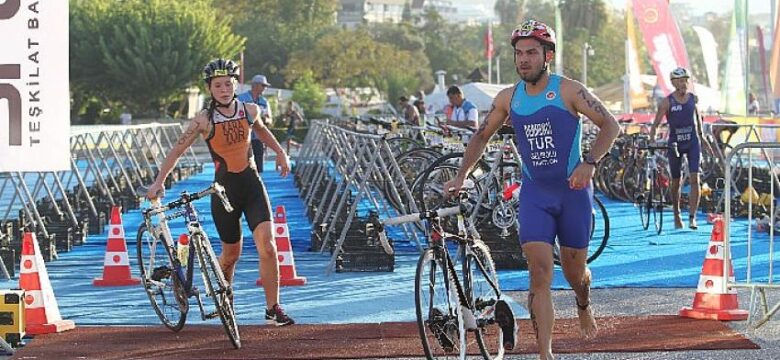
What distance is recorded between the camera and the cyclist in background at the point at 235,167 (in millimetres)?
9664

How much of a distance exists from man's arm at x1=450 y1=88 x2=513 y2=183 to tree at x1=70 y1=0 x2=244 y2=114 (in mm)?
49578

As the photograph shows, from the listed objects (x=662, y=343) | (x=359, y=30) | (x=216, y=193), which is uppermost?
(x=359, y=30)

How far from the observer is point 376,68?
85.7m

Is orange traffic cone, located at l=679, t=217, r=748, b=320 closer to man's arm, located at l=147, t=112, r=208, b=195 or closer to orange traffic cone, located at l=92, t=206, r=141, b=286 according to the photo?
man's arm, located at l=147, t=112, r=208, b=195

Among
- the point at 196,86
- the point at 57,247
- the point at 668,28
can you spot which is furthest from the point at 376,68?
the point at 57,247

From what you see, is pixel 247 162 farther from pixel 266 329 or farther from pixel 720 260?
pixel 720 260

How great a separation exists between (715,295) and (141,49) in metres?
49.7

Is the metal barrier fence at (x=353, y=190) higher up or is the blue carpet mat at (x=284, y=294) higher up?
the metal barrier fence at (x=353, y=190)

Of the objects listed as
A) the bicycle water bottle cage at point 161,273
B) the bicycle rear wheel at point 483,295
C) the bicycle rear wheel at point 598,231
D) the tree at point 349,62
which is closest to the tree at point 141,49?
the tree at point 349,62

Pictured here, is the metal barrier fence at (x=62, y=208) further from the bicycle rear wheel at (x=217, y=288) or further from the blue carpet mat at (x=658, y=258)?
the blue carpet mat at (x=658, y=258)

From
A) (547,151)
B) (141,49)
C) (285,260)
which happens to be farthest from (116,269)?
(141,49)

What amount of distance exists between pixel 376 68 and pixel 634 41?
47065 millimetres

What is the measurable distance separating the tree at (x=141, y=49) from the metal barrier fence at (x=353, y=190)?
114 ft

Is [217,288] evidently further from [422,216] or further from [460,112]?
[460,112]
